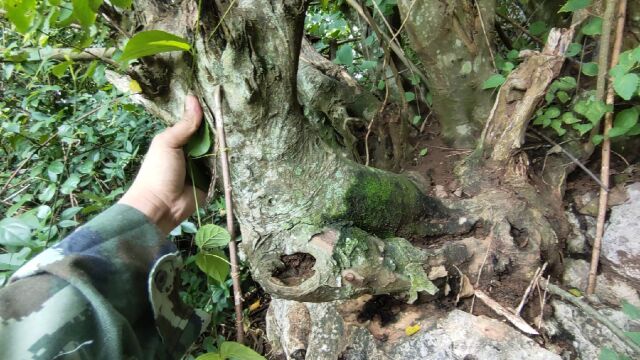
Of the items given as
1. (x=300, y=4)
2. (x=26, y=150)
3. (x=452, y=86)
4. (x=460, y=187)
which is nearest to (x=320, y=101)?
(x=452, y=86)

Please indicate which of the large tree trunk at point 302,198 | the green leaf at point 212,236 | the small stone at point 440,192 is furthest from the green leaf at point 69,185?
the small stone at point 440,192

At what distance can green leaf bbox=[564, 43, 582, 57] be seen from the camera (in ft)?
4.62

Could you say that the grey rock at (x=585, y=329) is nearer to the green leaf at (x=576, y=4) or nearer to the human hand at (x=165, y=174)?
the green leaf at (x=576, y=4)

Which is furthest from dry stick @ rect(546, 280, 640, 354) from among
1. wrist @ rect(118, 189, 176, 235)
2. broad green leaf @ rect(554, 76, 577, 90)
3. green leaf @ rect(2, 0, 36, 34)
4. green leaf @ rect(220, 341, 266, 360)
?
green leaf @ rect(2, 0, 36, 34)

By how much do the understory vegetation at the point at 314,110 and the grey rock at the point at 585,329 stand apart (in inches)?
7.3

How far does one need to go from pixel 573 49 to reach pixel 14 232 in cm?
185

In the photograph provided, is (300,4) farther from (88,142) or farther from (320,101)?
(88,142)

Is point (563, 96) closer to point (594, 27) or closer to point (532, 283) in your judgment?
point (594, 27)

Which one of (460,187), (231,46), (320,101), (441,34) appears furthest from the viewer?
(320,101)

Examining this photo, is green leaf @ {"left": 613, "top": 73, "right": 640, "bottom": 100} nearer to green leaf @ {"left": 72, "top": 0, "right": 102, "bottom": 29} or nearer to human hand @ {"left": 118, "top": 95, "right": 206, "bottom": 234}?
human hand @ {"left": 118, "top": 95, "right": 206, "bottom": 234}

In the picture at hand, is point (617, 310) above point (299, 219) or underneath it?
underneath

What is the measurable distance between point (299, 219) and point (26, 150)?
161 centimetres

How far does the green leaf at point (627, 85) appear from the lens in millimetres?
1123

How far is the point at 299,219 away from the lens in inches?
44.2
